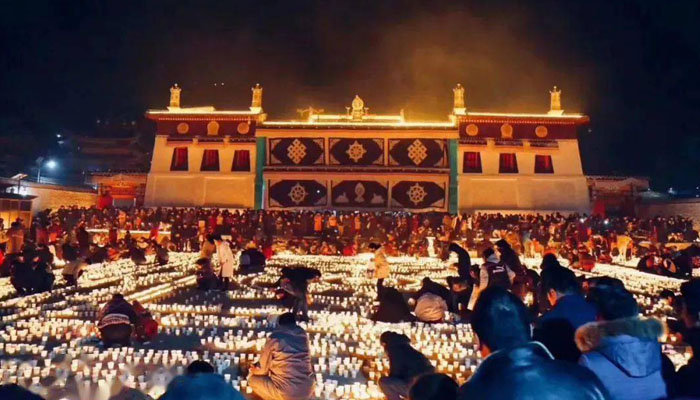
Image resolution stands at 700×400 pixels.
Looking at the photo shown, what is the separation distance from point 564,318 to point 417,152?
2762cm

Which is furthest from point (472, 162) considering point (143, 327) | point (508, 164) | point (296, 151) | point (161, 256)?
point (143, 327)

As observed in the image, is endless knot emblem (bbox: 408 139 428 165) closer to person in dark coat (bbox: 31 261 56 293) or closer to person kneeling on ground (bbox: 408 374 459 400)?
person in dark coat (bbox: 31 261 56 293)

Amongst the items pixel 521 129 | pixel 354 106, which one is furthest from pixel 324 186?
pixel 521 129

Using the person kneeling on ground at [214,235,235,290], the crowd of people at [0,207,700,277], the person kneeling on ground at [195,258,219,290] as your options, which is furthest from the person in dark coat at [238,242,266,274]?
the crowd of people at [0,207,700,277]

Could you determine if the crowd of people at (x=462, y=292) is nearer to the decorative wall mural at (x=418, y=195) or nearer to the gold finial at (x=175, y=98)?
the decorative wall mural at (x=418, y=195)

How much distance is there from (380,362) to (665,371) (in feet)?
16.6

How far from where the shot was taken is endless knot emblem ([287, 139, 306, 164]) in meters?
32.0

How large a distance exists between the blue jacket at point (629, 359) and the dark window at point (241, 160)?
99.4 ft

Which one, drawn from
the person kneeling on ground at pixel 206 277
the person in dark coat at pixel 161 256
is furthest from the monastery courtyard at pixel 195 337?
the person in dark coat at pixel 161 256

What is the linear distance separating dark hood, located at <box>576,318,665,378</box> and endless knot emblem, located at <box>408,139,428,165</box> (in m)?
28.8

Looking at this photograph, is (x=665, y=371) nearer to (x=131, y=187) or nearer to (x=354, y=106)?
(x=354, y=106)

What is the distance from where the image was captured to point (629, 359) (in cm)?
306

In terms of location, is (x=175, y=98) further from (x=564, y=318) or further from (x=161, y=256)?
(x=564, y=318)

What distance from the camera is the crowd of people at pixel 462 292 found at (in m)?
2.75
